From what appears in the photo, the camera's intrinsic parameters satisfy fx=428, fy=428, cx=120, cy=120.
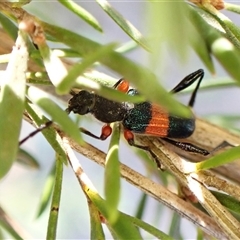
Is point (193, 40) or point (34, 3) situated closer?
point (193, 40)

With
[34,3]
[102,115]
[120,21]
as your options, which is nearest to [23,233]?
[102,115]

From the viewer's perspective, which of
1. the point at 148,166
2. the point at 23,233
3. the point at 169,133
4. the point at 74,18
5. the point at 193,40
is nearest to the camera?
the point at 193,40

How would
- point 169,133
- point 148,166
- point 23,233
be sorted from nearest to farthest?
1. point 23,233
2. point 169,133
3. point 148,166

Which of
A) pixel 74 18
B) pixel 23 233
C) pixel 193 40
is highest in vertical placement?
pixel 74 18

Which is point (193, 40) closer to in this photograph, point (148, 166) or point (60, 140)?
point (60, 140)

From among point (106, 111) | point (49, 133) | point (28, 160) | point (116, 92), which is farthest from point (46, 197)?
point (116, 92)

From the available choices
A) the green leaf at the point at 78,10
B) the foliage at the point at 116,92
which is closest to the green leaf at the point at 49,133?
the foliage at the point at 116,92

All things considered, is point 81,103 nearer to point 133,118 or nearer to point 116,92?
point 133,118

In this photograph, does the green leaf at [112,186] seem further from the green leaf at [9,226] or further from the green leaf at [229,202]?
the green leaf at [9,226]
